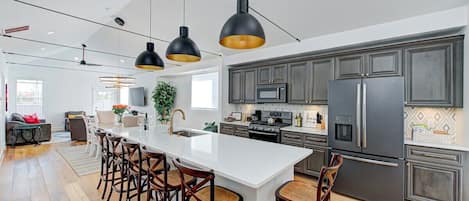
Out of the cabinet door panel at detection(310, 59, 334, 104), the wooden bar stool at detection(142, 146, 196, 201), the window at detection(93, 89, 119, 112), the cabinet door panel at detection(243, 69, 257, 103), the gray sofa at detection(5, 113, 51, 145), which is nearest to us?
the wooden bar stool at detection(142, 146, 196, 201)

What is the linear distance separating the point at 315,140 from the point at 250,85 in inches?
78.0

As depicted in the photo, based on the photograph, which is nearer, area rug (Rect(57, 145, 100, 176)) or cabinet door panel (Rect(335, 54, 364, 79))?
cabinet door panel (Rect(335, 54, 364, 79))

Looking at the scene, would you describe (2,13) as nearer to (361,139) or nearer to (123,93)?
(361,139)

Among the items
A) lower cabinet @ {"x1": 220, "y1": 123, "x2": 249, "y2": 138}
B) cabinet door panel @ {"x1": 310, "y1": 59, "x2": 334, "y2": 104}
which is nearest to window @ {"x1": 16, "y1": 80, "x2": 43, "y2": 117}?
lower cabinet @ {"x1": 220, "y1": 123, "x2": 249, "y2": 138}

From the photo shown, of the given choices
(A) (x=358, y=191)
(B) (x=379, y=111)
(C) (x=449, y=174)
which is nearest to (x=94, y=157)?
(A) (x=358, y=191)

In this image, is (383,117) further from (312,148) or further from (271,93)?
(271,93)

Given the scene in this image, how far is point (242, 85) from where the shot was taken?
521 centimetres

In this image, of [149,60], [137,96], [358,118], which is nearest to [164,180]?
[149,60]

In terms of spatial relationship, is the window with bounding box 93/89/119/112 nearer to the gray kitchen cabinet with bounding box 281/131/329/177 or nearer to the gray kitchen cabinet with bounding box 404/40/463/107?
the gray kitchen cabinet with bounding box 281/131/329/177

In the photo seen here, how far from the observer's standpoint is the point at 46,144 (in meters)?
6.85

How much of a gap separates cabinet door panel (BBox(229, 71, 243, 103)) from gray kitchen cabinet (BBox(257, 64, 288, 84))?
0.56 metres

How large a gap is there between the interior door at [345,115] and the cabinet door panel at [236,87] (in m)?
2.30

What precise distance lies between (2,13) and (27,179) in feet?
9.14

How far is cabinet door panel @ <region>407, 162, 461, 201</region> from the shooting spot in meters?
2.57
